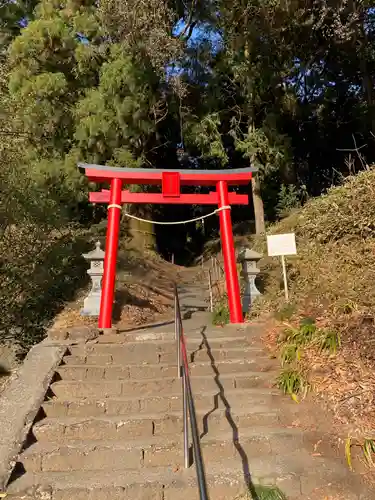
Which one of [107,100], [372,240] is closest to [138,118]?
[107,100]

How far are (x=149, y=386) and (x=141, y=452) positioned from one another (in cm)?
114

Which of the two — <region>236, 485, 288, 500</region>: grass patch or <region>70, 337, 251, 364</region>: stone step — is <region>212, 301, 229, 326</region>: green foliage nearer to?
<region>70, 337, 251, 364</region>: stone step

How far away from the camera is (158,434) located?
432 cm

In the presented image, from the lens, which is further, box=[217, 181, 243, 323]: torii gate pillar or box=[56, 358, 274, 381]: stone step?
box=[217, 181, 243, 323]: torii gate pillar

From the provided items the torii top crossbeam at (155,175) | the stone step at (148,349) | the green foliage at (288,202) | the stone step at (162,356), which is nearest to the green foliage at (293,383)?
the stone step at (162,356)

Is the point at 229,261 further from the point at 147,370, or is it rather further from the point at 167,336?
the point at 147,370

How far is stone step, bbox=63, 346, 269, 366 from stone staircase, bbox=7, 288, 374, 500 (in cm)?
1

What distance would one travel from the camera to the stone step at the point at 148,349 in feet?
19.2

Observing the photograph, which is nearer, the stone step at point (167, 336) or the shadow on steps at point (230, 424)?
the shadow on steps at point (230, 424)

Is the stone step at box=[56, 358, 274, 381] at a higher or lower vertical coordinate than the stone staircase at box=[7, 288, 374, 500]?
higher

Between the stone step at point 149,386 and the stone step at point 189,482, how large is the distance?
1.18m

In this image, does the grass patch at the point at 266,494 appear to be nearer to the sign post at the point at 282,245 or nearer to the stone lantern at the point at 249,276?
the sign post at the point at 282,245

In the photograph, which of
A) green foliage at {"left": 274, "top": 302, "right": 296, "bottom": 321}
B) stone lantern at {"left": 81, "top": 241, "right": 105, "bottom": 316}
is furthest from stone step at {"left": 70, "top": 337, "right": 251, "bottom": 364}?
stone lantern at {"left": 81, "top": 241, "right": 105, "bottom": 316}

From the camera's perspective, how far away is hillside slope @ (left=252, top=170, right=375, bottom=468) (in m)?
4.48
